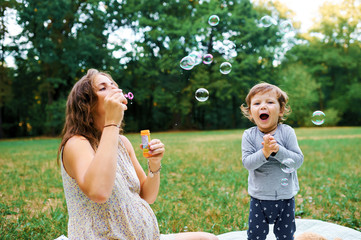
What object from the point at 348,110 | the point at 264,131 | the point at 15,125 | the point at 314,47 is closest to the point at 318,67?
the point at 314,47

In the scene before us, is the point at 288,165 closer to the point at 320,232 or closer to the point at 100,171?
→ the point at 320,232

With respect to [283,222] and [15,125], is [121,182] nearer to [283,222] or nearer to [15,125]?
[283,222]

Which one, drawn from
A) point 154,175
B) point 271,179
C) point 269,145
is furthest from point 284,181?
point 154,175

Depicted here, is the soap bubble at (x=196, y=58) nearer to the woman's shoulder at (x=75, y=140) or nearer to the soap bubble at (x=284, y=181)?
the soap bubble at (x=284, y=181)

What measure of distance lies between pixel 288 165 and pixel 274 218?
0.39 meters

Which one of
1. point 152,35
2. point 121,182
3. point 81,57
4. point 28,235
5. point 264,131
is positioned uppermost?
point 152,35

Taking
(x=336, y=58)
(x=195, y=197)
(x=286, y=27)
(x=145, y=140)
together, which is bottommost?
(x=195, y=197)

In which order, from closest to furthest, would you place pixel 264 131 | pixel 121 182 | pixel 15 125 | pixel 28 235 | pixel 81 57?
pixel 121 182
pixel 264 131
pixel 28 235
pixel 81 57
pixel 15 125

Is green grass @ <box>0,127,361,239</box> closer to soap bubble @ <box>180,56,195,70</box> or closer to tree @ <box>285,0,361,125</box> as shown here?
soap bubble @ <box>180,56,195,70</box>

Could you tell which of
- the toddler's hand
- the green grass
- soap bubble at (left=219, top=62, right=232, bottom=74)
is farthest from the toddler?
soap bubble at (left=219, top=62, right=232, bottom=74)

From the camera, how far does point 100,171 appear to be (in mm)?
1338

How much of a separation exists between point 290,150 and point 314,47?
34.2 m

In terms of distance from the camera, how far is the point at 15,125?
22484mm

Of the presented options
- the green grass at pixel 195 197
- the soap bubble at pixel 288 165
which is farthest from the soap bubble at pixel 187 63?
the soap bubble at pixel 288 165
